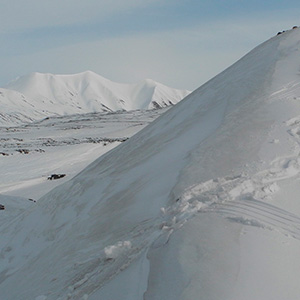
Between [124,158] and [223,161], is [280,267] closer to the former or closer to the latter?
[223,161]

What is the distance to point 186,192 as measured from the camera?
554 cm

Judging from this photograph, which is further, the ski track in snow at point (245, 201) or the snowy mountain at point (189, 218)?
the ski track in snow at point (245, 201)

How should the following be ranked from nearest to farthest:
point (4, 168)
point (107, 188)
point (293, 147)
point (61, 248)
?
point (293, 147), point (61, 248), point (107, 188), point (4, 168)

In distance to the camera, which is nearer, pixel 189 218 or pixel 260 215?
pixel 260 215

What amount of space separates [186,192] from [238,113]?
10.2ft

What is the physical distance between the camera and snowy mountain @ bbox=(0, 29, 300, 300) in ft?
12.9

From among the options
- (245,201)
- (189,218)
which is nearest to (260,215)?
(245,201)

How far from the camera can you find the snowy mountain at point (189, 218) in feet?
12.9

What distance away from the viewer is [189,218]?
4.85 meters

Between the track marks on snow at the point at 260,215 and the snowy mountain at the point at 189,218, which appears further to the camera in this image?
the track marks on snow at the point at 260,215

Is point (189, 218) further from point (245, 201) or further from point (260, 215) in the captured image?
point (260, 215)

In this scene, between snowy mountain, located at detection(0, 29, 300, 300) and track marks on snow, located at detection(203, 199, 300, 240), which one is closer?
snowy mountain, located at detection(0, 29, 300, 300)

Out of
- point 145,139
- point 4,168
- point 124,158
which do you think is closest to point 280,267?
point 124,158

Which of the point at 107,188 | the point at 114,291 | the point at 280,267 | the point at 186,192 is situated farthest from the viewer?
the point at 107,188
